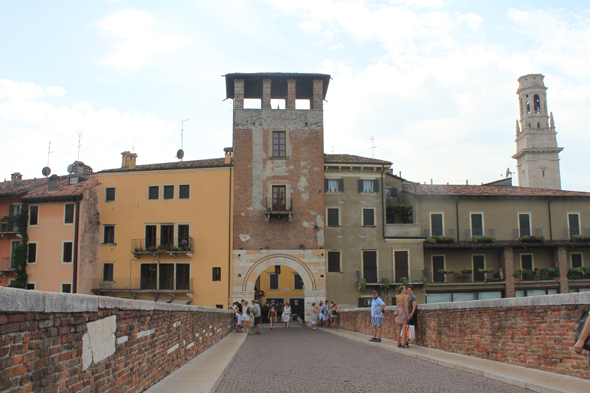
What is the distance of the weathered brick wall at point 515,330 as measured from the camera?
7543 mm

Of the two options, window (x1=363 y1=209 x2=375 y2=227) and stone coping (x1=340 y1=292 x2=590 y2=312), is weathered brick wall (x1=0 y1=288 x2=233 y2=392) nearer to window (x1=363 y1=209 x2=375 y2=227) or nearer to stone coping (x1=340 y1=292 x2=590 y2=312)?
stone coping (x1=340 y1=292 x2=590 y2=312)

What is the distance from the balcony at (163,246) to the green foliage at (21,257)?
7.75 meters

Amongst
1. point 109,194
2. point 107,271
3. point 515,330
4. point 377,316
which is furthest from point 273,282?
point 515,330

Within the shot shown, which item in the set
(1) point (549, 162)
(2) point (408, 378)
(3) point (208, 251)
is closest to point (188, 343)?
(2) point (408, 378)

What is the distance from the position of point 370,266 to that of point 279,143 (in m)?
11.1

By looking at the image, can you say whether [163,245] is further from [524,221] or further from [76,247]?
[524,221]

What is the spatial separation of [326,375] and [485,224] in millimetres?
33875

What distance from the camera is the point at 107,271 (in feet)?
120

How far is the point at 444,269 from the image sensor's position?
38.7 metres

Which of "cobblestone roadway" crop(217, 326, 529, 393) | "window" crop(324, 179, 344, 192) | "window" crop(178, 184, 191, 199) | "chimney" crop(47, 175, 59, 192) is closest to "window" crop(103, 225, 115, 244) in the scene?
"chimney" crop(47, 175, 59, 192)

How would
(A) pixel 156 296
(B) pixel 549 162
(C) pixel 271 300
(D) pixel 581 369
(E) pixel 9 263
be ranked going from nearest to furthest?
(D) pixel 581 369
(A) pixel 156 296
(E) pixel 9 263
(C) pixel 271 300
(B) pixel 549 162

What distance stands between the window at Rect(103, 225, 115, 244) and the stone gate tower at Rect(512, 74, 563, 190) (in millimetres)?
59759

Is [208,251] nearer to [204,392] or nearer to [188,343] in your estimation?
[188,343]

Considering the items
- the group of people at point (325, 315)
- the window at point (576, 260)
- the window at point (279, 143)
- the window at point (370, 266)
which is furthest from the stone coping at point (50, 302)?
the window at point (576, 260)
